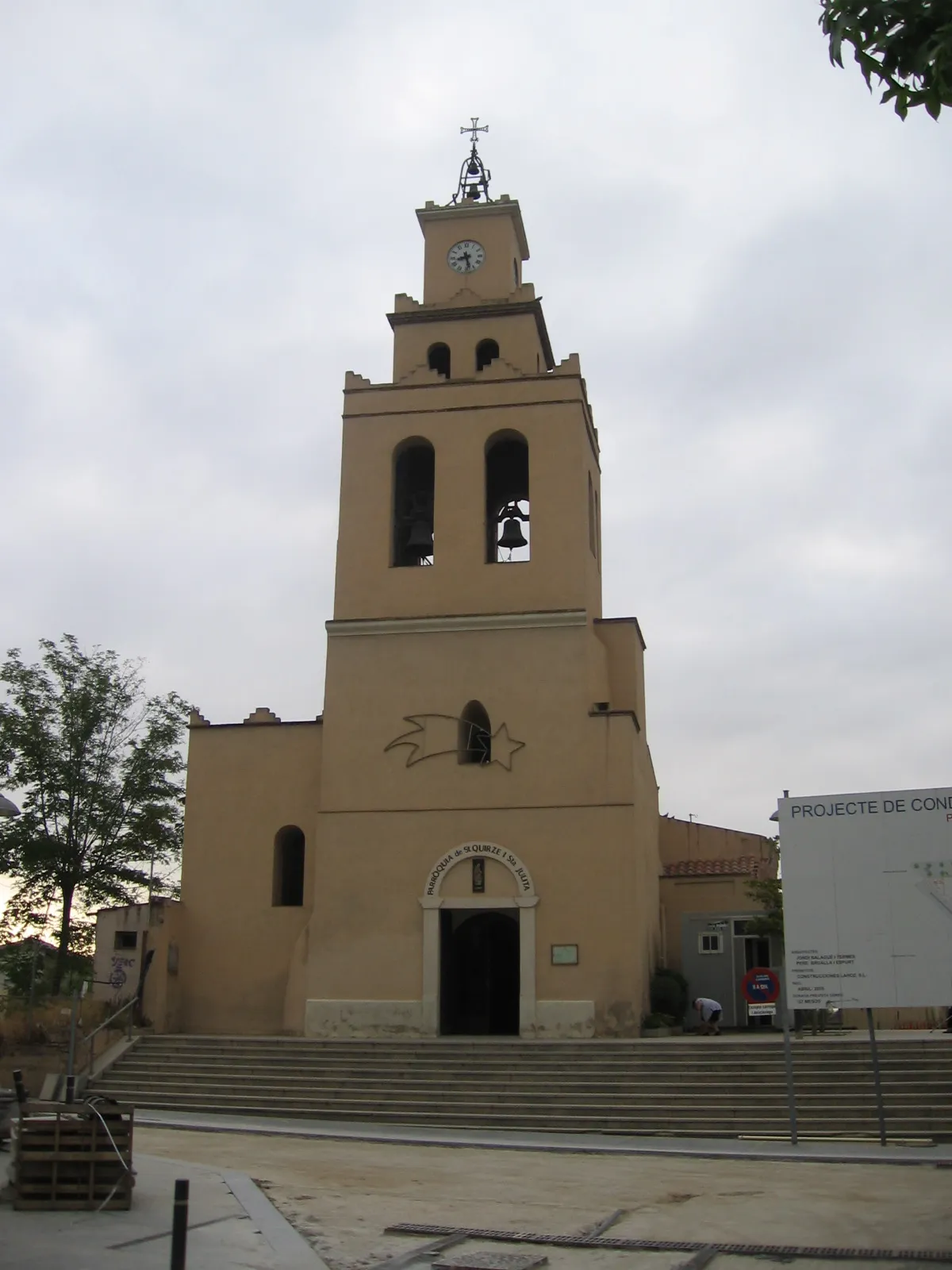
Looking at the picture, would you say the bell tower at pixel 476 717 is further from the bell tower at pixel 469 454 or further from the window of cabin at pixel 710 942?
the window of cabin at pixel 710 942

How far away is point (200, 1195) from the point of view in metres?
11.8

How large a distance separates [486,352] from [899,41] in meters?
22.4

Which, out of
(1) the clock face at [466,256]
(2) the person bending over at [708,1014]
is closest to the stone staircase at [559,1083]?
(2) the person bending over at [708,1014]

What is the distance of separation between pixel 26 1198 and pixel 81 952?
23.5m

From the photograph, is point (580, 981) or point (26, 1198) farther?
point (580, 981)

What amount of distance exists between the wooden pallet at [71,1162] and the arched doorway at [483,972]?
14159mm

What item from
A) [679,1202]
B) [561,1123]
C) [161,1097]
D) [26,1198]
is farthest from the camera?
[161,1097]

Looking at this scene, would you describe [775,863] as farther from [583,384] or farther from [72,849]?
[72,849]

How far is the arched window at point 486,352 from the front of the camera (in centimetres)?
2859

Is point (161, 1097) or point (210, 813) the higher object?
point (210, 813)

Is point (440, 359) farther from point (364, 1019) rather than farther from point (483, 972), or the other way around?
point (364, 1019)

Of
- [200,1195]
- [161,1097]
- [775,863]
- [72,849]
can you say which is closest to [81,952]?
[72,849]

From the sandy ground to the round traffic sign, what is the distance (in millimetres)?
2316

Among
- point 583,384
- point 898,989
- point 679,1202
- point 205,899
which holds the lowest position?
point 679,1202
